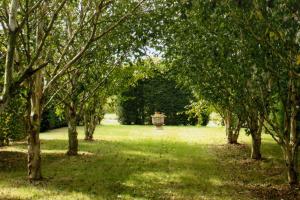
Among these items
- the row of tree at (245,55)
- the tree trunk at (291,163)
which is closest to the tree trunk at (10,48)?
the row of tree at (245,55)

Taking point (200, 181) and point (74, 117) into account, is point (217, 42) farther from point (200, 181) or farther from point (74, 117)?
point (74, 117)

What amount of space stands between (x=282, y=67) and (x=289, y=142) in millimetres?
3405

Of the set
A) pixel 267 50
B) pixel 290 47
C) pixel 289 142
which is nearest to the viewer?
pixel 290 47

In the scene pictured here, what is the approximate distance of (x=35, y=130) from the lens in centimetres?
1532

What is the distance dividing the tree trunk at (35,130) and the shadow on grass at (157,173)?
1.71 ft

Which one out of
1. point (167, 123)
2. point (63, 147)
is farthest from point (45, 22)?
point (167, 123)

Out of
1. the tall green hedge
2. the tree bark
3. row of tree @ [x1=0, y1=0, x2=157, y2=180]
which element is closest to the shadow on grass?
row of tree @ [x1=0, y1=0, x2=157, y2=180]

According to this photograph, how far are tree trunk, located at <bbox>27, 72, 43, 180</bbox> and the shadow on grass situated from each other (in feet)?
1.71

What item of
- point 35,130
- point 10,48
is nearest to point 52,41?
point 35,130

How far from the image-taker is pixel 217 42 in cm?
1353

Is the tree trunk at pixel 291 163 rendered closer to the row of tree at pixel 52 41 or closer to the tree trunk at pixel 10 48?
the row of tree at pixel 52 41

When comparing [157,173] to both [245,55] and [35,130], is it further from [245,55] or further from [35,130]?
[245,55]

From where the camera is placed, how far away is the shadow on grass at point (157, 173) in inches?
A: 536

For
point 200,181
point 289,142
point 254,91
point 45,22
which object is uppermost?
point 45,22
